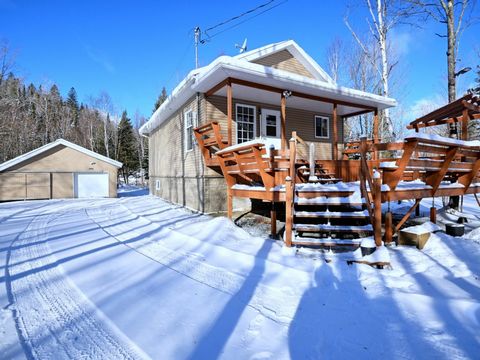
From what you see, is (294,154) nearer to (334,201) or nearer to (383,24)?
(334,201)

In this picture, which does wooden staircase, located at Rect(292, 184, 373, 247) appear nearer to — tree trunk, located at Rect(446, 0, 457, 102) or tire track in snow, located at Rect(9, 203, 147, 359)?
tire track in snow, located at Rect(9, 203, 147, 359)

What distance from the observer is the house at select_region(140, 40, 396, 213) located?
7488mm

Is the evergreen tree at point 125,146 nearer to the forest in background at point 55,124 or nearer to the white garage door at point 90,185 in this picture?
the forest in background at point 55,124

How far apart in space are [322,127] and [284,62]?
Result: 318 cm

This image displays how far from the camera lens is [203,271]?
388 cm

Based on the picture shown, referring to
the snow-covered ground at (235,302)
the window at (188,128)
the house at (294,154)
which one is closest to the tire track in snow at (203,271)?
the snow-covered ground at (235,302)

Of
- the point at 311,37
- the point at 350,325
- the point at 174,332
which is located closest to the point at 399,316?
the point at 350,325

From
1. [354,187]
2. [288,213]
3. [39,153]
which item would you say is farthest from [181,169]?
[39,153]

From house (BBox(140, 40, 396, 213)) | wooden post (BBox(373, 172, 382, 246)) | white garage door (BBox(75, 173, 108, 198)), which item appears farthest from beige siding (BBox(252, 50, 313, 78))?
white garage door (BBox(75, 173, 108, 198))

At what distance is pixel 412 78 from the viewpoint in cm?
2136

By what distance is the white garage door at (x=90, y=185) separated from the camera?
17.3 m

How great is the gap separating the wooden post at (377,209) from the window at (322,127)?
23.6ft

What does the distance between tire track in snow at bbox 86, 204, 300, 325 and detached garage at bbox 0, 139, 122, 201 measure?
1243 centimetres

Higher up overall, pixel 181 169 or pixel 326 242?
pixel 181 169
